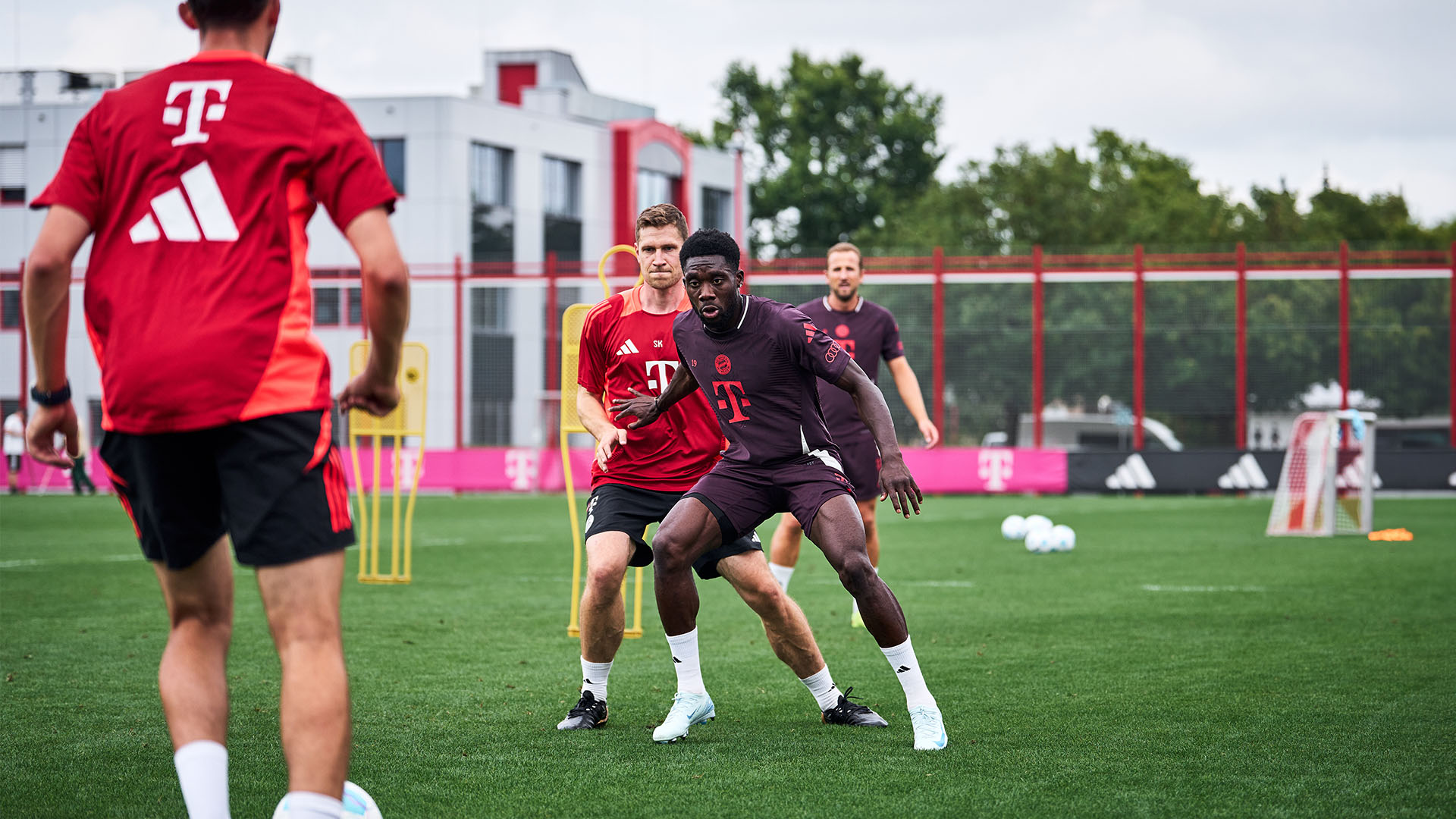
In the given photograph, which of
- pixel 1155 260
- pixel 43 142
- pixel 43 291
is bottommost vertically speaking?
pixel 43 291

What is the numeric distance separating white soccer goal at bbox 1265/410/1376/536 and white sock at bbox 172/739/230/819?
48.5 ft

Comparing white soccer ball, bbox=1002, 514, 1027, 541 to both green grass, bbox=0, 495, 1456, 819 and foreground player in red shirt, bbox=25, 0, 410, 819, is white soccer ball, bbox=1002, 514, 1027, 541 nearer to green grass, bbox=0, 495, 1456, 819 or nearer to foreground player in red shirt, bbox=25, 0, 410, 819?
green grass, bbox=0, 495, 1456, 819

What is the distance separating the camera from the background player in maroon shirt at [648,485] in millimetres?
5812

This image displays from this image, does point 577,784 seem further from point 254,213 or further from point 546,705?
point 254,213

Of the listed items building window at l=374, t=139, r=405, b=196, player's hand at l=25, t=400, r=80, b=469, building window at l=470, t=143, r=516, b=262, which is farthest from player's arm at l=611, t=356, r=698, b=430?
building window at l=470, t=143, r=516, b=262

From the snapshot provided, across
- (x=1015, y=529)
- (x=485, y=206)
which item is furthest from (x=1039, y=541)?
(x=485, y=206)

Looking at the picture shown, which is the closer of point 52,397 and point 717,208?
point 52,397

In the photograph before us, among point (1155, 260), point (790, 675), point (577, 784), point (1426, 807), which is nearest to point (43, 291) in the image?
point (577, 784)

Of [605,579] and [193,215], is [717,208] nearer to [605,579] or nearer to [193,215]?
[605,579]

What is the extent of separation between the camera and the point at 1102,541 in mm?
15875

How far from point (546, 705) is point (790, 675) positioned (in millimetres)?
1399

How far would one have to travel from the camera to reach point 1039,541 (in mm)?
14430

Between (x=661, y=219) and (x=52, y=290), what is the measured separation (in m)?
3.15

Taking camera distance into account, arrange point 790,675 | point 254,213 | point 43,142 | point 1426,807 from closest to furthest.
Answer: point 254,213, point 1426,807, point 790,675, point 43,142
